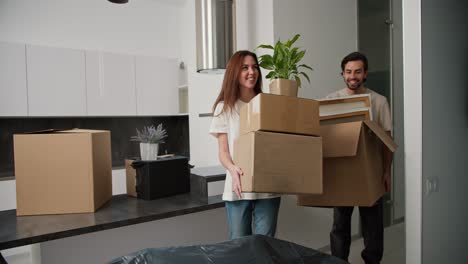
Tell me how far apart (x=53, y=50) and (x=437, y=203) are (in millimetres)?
3423

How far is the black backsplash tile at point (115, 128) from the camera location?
3.48 m

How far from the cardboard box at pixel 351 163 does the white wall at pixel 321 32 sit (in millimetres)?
1172

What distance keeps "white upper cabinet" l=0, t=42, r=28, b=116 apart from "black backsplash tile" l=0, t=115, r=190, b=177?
16.6 inches

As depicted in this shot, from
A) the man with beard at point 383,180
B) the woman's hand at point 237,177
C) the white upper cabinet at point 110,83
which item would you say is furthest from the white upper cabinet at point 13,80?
the man with beard at point 383,180

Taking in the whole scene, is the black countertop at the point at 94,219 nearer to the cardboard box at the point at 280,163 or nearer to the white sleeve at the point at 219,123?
the white sleeve at the point at 219,123

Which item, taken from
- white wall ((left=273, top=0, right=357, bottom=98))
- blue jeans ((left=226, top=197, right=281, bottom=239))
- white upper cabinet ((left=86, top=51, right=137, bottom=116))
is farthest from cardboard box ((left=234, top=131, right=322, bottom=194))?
white upper cabinet ((left=86, top=51, right=137, bottom=116))

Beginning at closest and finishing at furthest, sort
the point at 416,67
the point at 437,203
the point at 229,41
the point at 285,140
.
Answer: the point at 285,140 < the point at 416,67 < the point at 437,203 < the point at 229,41

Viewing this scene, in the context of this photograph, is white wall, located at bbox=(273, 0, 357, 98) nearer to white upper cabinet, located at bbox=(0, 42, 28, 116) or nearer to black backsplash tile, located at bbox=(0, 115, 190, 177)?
black backsplash tile, located at bbox=(0, 115, 190, 177)

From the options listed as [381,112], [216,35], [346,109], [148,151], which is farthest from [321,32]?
[148,151]

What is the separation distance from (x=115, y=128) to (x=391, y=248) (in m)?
3.20

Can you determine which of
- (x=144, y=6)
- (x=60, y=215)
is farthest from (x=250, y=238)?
(x=144, y=6)

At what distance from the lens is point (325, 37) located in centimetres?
293

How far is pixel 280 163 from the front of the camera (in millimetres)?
1335

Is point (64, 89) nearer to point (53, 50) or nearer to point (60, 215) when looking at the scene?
point (53, 50)
